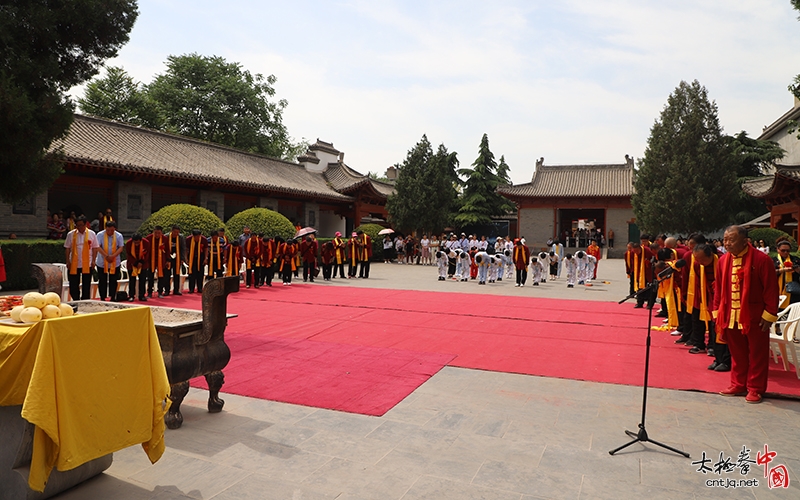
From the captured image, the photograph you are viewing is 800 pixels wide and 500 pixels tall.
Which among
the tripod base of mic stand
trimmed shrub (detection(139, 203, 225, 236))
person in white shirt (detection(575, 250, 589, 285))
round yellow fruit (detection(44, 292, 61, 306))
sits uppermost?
trimmed shrub (detection(139, 203, 225, 236))

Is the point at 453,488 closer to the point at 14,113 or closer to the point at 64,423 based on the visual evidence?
the point at 64,423

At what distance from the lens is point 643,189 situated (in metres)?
31.8

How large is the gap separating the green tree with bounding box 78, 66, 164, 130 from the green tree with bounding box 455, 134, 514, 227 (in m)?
20.3

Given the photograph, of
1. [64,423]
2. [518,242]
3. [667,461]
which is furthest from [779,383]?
[518,242]

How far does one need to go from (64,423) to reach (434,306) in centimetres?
863

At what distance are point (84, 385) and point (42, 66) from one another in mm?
7457

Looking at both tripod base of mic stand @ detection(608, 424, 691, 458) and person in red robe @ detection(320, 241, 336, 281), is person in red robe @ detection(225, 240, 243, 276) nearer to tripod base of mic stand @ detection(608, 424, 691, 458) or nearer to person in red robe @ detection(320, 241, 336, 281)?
person in red robe @ detection(320, 241, 336, 281)

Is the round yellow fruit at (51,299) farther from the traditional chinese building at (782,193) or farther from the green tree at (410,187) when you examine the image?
the green tree at (410,187)

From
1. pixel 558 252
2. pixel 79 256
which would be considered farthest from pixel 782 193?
pixel 79 256

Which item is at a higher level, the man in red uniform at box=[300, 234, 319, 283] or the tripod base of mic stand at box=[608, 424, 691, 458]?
the man in red uniform at box=[300, 234, 319, 283]

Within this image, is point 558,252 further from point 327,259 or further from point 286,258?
point 286,258

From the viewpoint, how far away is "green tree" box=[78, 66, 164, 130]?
31.4m

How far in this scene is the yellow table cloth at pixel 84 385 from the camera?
2.57 m

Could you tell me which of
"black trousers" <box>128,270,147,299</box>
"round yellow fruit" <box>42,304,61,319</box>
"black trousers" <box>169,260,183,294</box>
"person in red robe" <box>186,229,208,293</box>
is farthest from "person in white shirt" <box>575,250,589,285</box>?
"round yellow fruit" <box>42,304,61,319</box>
